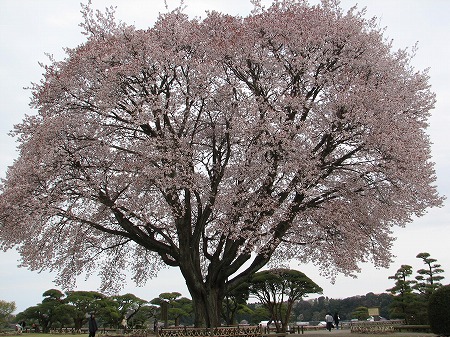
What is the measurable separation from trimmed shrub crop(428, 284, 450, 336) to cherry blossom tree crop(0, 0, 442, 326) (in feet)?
11.2

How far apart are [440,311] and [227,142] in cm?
1270

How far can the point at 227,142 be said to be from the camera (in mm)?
22891

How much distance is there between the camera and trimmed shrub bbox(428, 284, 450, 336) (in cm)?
2144

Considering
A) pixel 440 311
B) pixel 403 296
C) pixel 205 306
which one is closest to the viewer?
pixel 440 311

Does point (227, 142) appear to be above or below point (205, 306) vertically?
above

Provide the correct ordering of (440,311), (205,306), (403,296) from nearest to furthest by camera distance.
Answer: (440,311) < (205,306) < (403,296)

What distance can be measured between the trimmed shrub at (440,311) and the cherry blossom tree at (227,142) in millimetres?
3405

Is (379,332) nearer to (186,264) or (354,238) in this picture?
(354,238)

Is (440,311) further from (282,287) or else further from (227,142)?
(282,287)

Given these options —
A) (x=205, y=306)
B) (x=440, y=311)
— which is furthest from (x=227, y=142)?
(x=440, y=311)

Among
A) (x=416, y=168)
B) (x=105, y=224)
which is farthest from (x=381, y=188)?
(x=105, y=224)

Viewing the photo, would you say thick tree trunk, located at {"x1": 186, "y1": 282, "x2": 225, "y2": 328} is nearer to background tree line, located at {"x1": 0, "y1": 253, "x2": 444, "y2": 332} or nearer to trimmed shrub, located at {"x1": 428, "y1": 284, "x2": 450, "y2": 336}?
background tree line, located at {"x1": 0, "y1": 253, "x2": 444, "y2": 332}

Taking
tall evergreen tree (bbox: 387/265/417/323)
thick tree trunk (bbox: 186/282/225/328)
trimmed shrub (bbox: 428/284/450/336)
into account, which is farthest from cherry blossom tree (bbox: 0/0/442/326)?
tall evergreen tree (bbox: 387/265/417/323)

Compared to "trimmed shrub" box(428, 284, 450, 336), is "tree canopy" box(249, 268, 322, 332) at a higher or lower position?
higher
